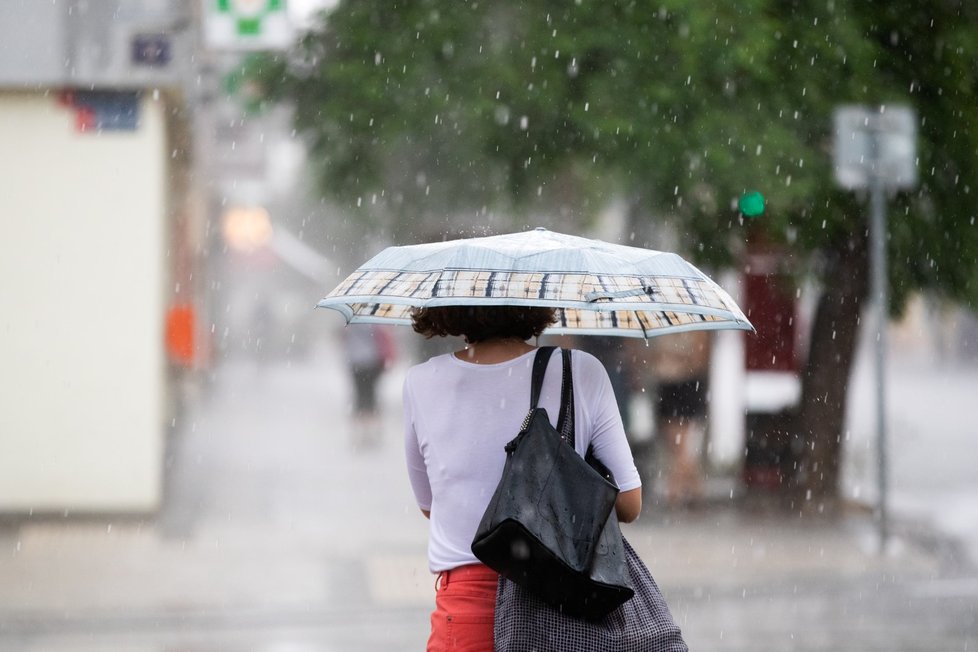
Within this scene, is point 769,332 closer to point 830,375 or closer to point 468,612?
point 830,375

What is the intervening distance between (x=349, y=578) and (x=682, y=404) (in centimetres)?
387

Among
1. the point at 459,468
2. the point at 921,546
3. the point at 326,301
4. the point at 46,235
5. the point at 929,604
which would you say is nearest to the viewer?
the point at 459,468

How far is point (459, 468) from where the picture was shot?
319 centimetres

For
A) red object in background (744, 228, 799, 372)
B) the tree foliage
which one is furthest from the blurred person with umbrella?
red object in background (744, 228, 799, 372)

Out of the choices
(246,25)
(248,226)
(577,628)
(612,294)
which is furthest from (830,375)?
(248,226)

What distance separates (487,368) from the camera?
322 cm

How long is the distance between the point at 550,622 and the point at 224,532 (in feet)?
24.8

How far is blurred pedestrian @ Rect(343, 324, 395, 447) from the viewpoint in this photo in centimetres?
1652

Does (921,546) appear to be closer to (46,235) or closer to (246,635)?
(246,635)

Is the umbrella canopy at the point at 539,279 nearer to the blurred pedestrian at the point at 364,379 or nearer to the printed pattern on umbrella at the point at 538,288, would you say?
the printed pattern on umbrella at the point at 538,288

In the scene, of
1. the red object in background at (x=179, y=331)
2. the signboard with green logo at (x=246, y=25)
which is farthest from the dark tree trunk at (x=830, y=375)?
the red object in background at (x=179, y=331)

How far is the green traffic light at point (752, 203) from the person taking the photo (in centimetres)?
985

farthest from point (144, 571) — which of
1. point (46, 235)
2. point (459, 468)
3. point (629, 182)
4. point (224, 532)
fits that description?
point (459, 468)

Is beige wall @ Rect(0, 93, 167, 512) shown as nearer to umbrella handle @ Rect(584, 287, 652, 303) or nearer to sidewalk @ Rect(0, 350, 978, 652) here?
sidewalk @ Rect(0, 350, 978, 652)
